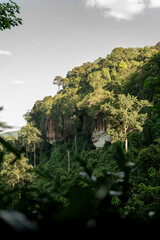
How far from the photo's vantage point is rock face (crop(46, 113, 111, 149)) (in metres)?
30.0

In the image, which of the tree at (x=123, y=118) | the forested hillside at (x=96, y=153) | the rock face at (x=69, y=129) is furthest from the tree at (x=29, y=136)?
the tree at (x=123, y=118)

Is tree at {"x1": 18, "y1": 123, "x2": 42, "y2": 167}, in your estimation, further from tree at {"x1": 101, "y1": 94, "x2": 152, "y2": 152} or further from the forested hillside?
tree at {"x1": 101, "y1": 94, "x2": 152, "y2": 152}

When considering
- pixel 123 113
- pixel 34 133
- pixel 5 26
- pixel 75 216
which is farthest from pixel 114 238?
pixel 34 133

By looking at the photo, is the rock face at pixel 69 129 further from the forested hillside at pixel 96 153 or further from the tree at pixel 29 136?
the tree at pixel 29 136

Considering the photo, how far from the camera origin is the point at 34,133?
4475 cm

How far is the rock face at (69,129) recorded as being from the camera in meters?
30.0

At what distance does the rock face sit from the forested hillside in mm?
171

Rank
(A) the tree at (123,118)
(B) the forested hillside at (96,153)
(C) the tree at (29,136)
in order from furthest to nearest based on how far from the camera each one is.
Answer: (C) the tree at (29,136), (A) the tree at (123,118), (B) the forested hillside at (96,153)

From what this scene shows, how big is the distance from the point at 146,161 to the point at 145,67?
16.9m

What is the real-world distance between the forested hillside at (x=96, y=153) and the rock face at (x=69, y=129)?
171 millimetres

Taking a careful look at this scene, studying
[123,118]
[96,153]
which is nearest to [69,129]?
[96,153]

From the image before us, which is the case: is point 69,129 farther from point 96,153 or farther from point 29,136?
point 96,153

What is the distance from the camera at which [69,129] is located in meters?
40.5

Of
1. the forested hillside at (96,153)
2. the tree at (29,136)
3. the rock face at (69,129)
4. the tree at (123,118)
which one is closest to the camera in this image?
the forested hillside at (96,153)
